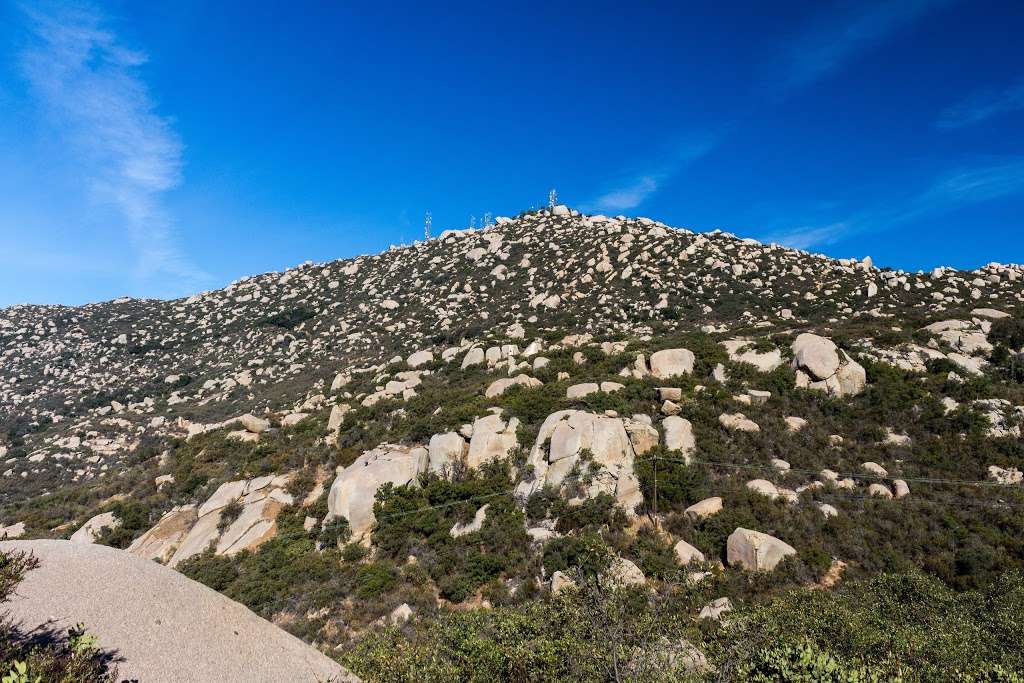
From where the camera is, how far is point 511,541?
19.9m

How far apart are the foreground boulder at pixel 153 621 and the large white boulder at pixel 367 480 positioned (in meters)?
8.87

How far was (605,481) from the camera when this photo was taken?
21.9 metres

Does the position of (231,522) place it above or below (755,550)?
above

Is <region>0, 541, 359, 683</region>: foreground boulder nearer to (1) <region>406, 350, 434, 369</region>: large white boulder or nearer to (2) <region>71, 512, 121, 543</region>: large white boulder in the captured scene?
(2) <region>71, 512, 121, 543</region>: large white boulder

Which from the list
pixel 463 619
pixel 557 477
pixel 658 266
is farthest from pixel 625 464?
pixel 658 266

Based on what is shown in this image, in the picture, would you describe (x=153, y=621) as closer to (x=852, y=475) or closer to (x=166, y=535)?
(x=166, y=535)

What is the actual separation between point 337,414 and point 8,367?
235ft

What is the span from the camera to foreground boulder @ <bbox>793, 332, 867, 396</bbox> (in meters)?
27.8

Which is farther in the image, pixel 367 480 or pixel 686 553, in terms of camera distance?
pixel 367 480

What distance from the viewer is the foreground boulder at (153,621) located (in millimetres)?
10578

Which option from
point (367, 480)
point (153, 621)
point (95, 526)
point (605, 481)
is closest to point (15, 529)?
point (95, 526)

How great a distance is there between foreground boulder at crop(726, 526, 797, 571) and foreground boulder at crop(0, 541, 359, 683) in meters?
14.5

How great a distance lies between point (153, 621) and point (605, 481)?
1728cm

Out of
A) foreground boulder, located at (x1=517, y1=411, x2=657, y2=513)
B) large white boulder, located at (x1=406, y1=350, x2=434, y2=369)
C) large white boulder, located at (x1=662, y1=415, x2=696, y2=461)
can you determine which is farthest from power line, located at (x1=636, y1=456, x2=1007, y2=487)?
large white boulder, located at (x1=406, y1=350, x2=434, y2=369)
